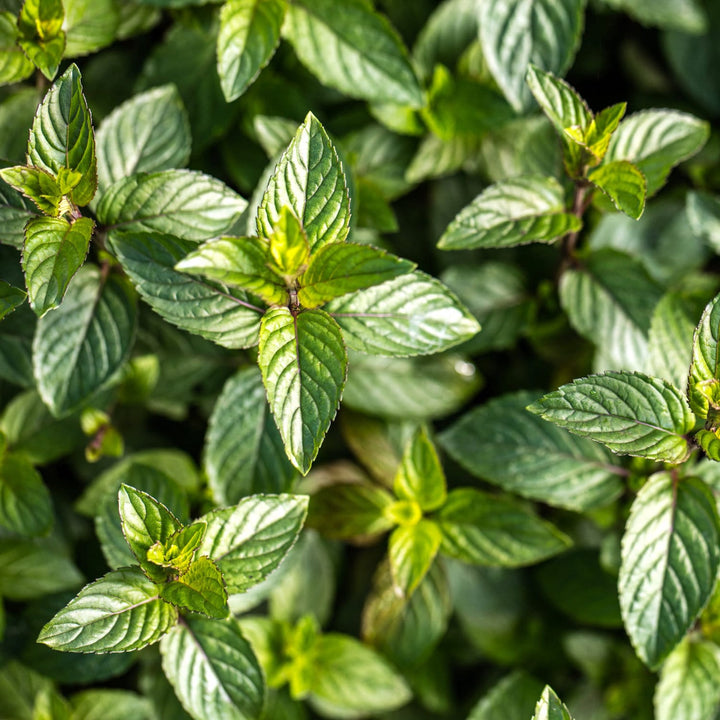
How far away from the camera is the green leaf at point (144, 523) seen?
3.37 ft

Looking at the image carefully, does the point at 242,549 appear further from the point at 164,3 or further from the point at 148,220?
the point at 164,3

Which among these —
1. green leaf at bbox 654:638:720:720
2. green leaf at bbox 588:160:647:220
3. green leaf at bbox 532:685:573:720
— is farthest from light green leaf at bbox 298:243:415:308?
green leaf at bbox 654:638:720:720

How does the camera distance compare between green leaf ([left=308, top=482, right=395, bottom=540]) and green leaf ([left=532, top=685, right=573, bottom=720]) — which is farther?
green leaf ([left=308, top=482, right=395, bottom=540])

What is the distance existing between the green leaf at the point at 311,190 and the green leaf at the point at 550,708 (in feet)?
2.34

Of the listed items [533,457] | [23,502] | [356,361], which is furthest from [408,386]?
[23,502]

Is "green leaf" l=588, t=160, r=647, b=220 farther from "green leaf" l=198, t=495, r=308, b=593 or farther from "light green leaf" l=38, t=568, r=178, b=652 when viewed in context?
"light green leaf" l=38, t=568, r=178, b=652

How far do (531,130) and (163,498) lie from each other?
3.42 ft

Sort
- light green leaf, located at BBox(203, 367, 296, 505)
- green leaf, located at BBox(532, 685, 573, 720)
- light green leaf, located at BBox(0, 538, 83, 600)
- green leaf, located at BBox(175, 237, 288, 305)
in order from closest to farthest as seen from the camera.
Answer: green leaf, located at BBox(175, 237, 288, 305) < green leaf, located at BBox(532, 685, 573, 720) < light green leaf, located at BBox(203, 367, 296, 505) < light green leaf, located at BBox(0, 538, 83, 600)

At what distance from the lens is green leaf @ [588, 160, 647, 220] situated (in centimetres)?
109

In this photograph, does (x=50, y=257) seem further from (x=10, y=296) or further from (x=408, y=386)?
(x=408, y=386)

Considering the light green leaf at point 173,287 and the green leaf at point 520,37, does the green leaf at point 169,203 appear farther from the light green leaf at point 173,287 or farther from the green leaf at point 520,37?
the green leaf at point 520,37

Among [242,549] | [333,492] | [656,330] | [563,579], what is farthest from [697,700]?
[242,549]

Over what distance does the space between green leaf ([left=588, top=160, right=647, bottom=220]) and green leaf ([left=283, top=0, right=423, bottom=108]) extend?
0.40m

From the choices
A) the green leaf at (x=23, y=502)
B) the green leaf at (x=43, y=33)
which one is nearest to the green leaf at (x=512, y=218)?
the green leaf at (x=43, y=33)
